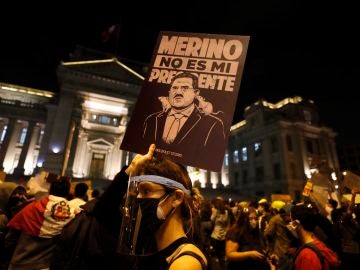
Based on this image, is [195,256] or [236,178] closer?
[195,256]

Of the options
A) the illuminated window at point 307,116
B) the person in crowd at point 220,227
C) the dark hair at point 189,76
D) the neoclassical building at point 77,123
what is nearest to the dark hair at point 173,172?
the dark hair at point 189,76

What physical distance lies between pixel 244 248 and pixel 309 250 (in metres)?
1.26

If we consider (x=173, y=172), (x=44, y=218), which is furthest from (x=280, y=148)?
(x=173, y=172)

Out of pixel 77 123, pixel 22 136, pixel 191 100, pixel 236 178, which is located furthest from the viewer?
pixel 236 178

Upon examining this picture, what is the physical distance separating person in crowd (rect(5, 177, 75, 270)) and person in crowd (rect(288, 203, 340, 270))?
341 centimetres

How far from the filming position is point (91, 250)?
10.0 ft

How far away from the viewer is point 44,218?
3.83 m

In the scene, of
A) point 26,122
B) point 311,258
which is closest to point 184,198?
point 311,258

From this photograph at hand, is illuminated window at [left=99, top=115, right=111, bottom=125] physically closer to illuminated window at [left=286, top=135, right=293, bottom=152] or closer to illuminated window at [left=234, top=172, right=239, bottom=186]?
illuminated window at [left=234, top=172, right=239, bottom=186]

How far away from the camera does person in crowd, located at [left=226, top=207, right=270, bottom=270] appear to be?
3.73 meters

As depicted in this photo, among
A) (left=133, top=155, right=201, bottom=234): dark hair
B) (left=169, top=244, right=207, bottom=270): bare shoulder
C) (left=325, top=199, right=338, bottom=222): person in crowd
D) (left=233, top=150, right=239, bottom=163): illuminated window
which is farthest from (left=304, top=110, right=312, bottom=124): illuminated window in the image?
(left=169, top=244, right=207, bottom=270): bare shoulder

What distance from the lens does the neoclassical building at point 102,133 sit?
33.5 metres

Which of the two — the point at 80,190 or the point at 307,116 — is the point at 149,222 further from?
the point at 307,116

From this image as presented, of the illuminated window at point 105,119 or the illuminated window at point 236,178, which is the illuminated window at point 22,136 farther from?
the illuminated window at point 236,178
